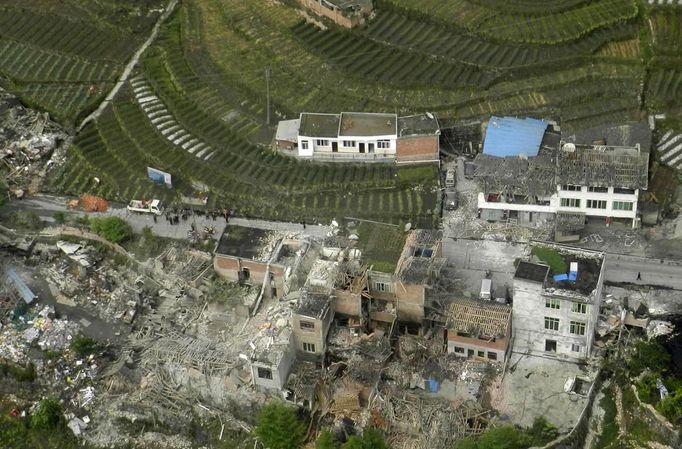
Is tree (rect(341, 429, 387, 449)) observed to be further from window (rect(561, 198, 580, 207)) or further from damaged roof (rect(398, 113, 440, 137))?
damaged roof (rect(398, 113, 440, 137))

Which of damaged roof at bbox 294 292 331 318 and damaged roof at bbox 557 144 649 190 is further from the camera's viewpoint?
damaged roof at bbox 557 144 649 190

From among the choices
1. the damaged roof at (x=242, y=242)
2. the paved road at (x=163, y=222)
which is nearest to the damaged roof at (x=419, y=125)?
the paved road at (x=163, y=222)

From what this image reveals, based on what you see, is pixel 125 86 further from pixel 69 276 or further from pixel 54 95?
pixel 69 276

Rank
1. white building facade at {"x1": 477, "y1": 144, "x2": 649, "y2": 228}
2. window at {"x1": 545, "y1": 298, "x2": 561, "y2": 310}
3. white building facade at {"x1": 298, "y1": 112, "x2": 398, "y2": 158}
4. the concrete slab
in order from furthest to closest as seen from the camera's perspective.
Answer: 1. white building facade at {"x1": 298, "y1": 112, "x2": 398, "y2": 158}
2. white building facade at {"x1": 477, "y1": 144, "x2": 649, "y2": 228}
3. window at {"x1": 545, "y1": 298, "x2": 561, "y2": 310}
4. the concrete slab

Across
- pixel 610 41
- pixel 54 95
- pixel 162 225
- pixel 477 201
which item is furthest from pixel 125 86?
pixel 610 41

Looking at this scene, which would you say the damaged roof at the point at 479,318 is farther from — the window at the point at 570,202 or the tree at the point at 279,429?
the tree at the point at 279,429

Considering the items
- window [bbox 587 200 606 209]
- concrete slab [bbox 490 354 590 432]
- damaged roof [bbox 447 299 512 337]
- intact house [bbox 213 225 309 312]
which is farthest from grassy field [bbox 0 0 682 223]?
concrete slab [bbox 490 354 590 432]

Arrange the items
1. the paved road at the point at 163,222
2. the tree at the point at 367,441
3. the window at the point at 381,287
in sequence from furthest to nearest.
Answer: the paved road at the point at 163,222
the window at the point at 381,287
the tree at the point at 367,441
